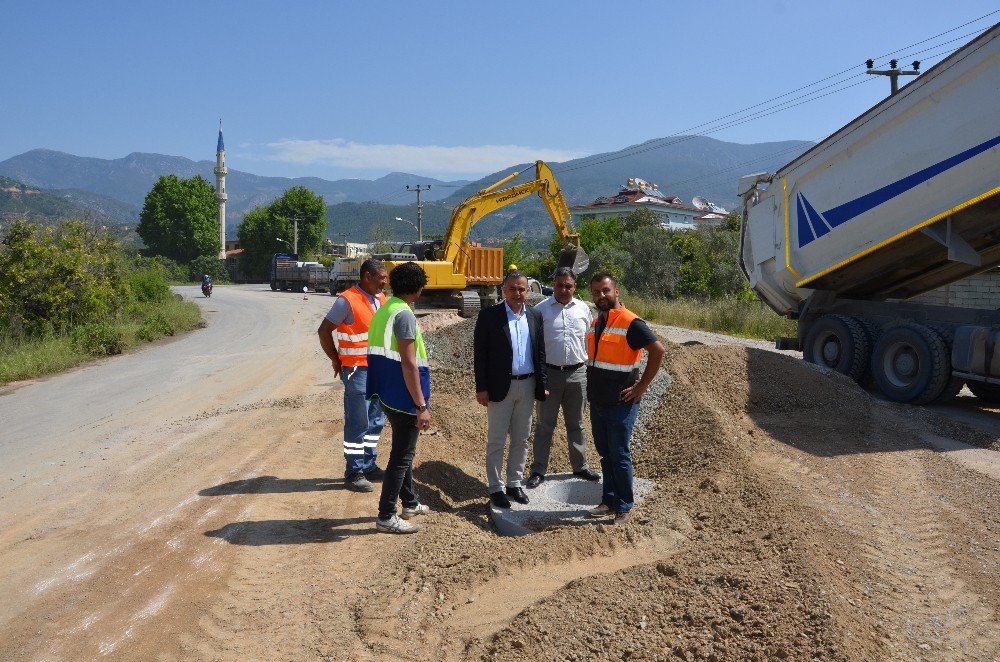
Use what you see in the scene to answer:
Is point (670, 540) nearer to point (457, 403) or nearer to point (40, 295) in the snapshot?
point (457, 403)

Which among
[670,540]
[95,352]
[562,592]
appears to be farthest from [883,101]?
[95,352]

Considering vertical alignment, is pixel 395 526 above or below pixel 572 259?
below

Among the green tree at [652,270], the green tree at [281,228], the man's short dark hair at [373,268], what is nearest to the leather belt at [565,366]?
the man's short dark hair at [373,268]

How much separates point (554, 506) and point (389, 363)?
1709mm

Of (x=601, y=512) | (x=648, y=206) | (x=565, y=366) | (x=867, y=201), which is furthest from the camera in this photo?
(x=648, y=206)

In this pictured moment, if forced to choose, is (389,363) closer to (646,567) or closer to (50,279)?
(646,567)

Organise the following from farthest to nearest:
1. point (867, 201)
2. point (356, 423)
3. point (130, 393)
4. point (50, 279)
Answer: point (50, 279), point (130, 393), point (867, 201), point (356, 423)

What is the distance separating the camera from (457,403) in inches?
334

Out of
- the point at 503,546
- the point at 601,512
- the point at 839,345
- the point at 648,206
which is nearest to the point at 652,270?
the point at 839,345

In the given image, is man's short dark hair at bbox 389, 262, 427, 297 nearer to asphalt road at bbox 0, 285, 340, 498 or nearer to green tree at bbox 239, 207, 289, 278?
asphalt road at bbox 0, 285, 340, 498

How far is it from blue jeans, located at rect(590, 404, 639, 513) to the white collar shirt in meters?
0.48

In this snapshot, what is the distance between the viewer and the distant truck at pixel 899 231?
8172 mm

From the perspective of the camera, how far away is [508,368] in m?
5.05

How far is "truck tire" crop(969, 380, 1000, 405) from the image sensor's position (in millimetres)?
9484
